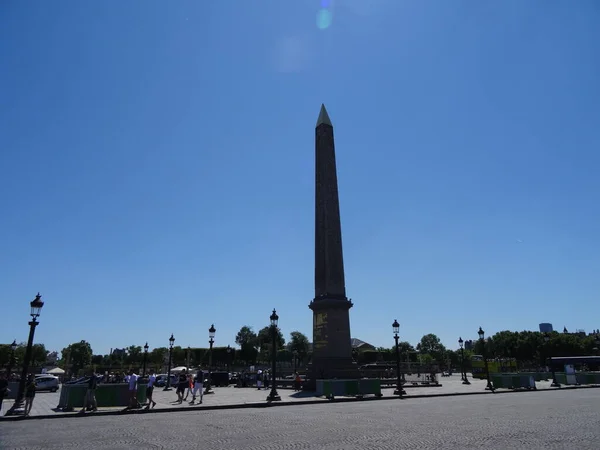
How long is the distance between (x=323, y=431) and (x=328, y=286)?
1894cm

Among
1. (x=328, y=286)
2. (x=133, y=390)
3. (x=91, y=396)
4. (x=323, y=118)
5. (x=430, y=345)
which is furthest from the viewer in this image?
(x=430, y=345)

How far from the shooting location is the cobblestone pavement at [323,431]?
9273 millimetres

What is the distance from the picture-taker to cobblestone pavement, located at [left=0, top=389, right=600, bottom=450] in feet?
30.4

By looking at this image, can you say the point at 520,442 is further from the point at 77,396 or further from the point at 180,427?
the point at 77,396

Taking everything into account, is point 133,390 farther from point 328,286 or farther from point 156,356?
point 156,356

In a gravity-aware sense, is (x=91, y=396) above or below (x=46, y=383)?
below

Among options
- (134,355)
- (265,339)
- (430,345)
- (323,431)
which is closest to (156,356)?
(134,355)

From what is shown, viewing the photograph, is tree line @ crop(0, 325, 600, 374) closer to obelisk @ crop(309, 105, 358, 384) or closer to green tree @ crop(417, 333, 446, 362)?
green tree @ crop(417, 333, 446, 362)

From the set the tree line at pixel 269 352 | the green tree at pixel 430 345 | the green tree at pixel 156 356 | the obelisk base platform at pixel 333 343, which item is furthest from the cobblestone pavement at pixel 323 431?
the green tree at pixel 430 345

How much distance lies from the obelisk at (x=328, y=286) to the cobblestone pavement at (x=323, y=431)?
1319cm


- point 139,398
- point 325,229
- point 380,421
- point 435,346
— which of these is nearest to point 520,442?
point 380,421

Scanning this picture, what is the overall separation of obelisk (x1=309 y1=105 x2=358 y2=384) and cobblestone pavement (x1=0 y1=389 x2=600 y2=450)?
13.2 m

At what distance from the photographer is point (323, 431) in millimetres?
11281

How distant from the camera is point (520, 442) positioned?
941 cm
